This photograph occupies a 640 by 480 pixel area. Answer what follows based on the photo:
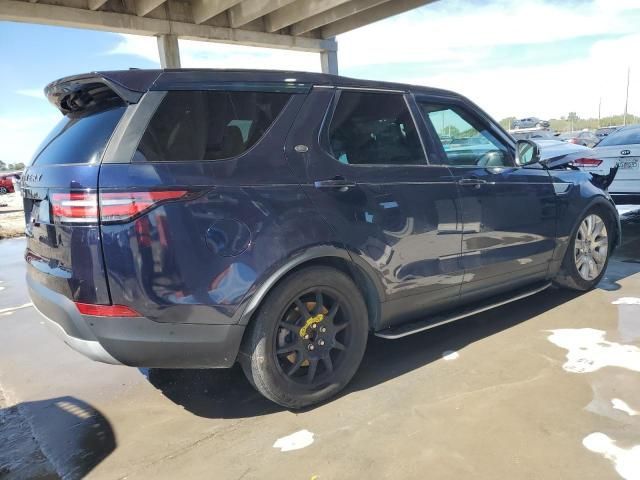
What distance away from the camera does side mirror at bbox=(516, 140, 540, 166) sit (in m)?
3.91

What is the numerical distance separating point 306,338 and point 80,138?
5.36 ft

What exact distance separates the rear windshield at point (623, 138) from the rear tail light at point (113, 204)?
7787 millimetres

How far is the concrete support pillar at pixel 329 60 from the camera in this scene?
2098 centimetres

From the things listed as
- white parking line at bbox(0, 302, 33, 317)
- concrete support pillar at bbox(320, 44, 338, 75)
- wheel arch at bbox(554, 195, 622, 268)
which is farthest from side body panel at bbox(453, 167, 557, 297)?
concrete support pillar at bbox(320, 44, 338, 75)

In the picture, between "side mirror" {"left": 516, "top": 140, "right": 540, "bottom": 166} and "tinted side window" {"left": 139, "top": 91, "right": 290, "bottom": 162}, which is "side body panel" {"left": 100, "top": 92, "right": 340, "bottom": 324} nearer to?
"tinted side window" {"left": 139, "top": 91, "right": 290, "bottom": 162}

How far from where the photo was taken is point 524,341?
3689 millimetres

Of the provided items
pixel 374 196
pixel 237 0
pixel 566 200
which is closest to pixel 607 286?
pixel 566 200

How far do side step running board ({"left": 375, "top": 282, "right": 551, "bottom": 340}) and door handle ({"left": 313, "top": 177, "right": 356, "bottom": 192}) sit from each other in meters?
0.98

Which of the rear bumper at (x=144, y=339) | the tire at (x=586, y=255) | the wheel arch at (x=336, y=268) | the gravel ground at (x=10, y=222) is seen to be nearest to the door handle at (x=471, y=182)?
the wheel arch at (x=336, y=268)

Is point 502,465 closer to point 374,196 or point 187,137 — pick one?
point 374,196

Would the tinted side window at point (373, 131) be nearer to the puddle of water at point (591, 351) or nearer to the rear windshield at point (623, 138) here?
the puddle of water at point (591, 351)

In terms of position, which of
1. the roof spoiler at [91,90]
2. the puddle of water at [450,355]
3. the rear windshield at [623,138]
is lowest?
the puddle of water at [450,355]

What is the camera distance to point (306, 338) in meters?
2.80

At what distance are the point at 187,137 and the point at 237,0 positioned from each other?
1435cm
